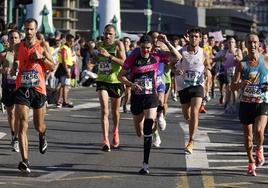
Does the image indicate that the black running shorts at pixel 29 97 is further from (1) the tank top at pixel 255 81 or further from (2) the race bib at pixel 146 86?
(1) the tank top at pixel 255 81

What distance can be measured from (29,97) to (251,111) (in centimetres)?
289

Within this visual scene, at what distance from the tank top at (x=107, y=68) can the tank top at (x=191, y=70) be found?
39.1 inches

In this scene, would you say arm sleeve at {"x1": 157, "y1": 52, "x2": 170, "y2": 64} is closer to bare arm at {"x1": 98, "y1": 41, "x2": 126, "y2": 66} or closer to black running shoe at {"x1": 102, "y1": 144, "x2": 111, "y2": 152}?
bare arm at {"x1": 98, "y1": 41, "x2": 126, "y2": 66}

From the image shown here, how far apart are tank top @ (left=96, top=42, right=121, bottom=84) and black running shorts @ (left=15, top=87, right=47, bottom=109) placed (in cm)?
245

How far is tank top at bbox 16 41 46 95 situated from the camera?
453 inches

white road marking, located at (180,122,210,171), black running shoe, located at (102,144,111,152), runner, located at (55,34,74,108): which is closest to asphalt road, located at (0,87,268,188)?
white road marking, located at (180,122,210,171)

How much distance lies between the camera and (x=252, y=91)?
11.6 m

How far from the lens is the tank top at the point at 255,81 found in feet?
38.1

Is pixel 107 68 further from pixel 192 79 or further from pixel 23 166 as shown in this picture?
pixel 23 166

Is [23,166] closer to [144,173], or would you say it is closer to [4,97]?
[144,173]

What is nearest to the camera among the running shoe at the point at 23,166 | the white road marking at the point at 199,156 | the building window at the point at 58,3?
the running shoe at the point at 23,166

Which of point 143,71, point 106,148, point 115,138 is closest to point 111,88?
point 115,138

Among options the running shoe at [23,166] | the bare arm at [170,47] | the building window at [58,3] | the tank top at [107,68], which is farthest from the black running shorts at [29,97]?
the building window at [58,3]

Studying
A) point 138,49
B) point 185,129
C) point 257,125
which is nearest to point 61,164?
point 138,49
